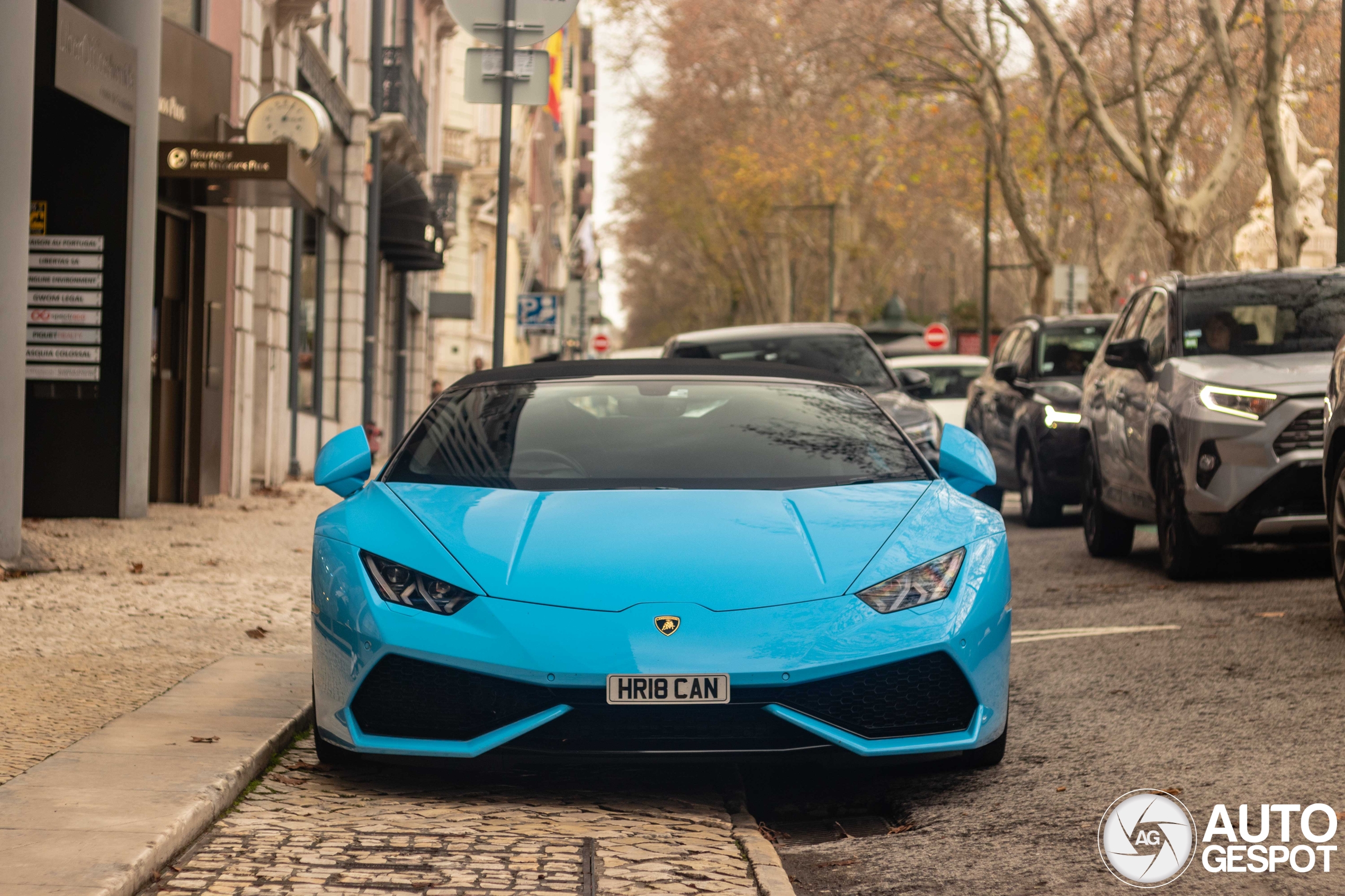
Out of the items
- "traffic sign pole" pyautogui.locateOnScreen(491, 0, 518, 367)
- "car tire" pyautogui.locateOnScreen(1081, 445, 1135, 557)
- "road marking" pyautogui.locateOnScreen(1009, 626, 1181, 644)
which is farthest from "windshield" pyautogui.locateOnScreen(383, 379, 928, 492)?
"car tire" pyautogui.locateOnScreen(1081, 445, 1135, 557)

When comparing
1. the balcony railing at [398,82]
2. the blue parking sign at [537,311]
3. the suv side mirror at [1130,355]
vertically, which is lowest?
the suv side mirror at [1130,355]

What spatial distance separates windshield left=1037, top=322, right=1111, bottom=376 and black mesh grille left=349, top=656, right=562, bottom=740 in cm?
1108

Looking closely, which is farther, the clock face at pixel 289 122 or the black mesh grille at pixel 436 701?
the clock face at pixel 289 122

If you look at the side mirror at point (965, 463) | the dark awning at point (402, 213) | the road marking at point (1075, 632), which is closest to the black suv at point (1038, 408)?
the road marking at point (1075, 632)

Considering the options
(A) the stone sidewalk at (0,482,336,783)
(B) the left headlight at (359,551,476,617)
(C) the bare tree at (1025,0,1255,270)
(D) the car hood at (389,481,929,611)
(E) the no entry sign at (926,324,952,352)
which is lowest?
(A) the stone sidewalk at (0,482,336,783)

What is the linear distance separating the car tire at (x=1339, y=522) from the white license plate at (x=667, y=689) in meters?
3.79

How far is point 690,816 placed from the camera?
4992 mm

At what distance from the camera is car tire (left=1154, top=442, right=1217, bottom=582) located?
377 inches

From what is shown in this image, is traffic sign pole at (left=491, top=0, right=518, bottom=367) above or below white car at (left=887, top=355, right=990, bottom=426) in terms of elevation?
above

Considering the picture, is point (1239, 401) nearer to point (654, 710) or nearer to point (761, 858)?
point (654, 710)

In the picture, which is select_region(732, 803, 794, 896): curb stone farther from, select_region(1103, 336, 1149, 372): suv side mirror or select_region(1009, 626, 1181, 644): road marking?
select_region(1103, 336, 1149, 372): suv side mirror

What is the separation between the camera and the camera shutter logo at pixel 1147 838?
433cm

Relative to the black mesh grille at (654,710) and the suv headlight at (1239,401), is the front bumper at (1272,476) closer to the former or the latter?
the suv headlight at (1239,401)

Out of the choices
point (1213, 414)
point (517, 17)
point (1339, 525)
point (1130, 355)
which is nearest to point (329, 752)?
point (1339, 525)
